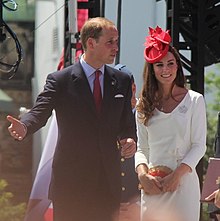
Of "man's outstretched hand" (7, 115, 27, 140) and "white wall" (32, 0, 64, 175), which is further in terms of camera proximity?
"white wall" (32, 0, 64, 175)

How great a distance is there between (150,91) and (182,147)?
36 centimetres

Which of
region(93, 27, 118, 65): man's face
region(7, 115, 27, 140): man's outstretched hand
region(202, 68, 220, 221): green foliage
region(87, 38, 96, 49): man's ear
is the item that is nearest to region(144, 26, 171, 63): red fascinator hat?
region(93, 27, 118, 65): man's face

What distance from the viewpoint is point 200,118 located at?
156 inches

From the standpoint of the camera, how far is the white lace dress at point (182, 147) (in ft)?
12.9

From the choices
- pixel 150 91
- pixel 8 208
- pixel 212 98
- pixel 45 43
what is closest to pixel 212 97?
pixel 212 98

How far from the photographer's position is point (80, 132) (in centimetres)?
395

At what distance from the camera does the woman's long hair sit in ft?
13.4

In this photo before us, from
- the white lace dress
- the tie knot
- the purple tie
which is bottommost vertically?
the white lace dress

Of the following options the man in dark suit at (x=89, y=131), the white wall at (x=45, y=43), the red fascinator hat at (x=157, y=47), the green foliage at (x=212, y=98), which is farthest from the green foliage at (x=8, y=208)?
the red fascinator hat at (x=157, y=47)

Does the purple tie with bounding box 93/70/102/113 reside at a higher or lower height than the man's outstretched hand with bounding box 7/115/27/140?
higher

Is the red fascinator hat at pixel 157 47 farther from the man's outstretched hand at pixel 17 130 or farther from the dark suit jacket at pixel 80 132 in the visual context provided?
the man's outstretched hand at pixel 17 130

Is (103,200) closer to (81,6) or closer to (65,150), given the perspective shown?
(65,150)

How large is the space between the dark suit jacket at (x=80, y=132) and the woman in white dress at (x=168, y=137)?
0.17m

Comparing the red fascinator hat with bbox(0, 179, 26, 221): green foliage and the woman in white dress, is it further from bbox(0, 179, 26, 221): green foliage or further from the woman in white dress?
bbox(0, 179, 26, 221): green foliage
